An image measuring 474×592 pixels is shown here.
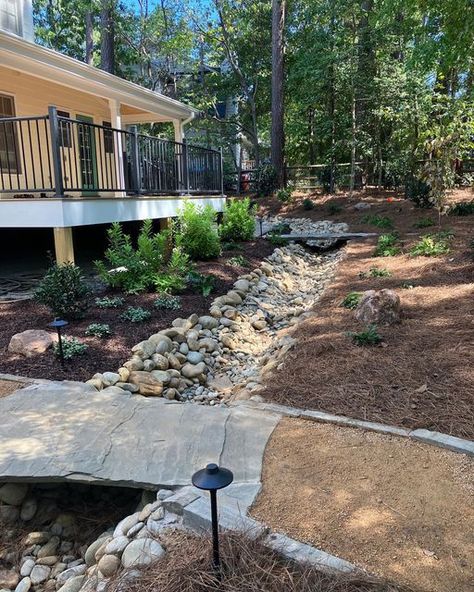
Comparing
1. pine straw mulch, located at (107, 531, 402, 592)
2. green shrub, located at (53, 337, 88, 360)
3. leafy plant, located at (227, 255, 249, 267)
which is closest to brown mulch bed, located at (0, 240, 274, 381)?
green shrub, located at (53, 337, 88, 360)

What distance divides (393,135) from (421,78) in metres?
2.04

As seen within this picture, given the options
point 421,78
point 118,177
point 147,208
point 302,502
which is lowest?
point 302,502

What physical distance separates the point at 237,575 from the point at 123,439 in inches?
53.9

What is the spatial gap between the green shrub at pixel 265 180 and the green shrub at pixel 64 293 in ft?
44.5

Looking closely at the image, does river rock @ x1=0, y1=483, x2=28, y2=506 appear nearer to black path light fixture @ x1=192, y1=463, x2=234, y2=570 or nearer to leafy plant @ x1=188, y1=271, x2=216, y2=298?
black path light fixture @ x1=192, y1=463, x2=234, y2=570

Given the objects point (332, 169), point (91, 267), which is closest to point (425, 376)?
point (91, 267)

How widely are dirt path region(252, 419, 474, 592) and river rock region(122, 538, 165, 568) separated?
0.50 m

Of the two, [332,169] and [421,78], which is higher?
[421,78]

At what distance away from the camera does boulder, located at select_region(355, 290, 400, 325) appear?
190 inches

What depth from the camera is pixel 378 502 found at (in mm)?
2299

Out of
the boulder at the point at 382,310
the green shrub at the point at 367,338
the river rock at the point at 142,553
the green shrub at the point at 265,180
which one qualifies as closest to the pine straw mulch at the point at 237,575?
Answer: the river rock at the point at 142,553

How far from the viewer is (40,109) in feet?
30.5

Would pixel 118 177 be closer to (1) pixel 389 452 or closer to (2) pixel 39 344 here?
(2) pixel 39 344

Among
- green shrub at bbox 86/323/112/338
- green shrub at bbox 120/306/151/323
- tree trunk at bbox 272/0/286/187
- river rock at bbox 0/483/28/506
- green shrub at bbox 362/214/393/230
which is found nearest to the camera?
river rock at bbox 0/483/28/506
